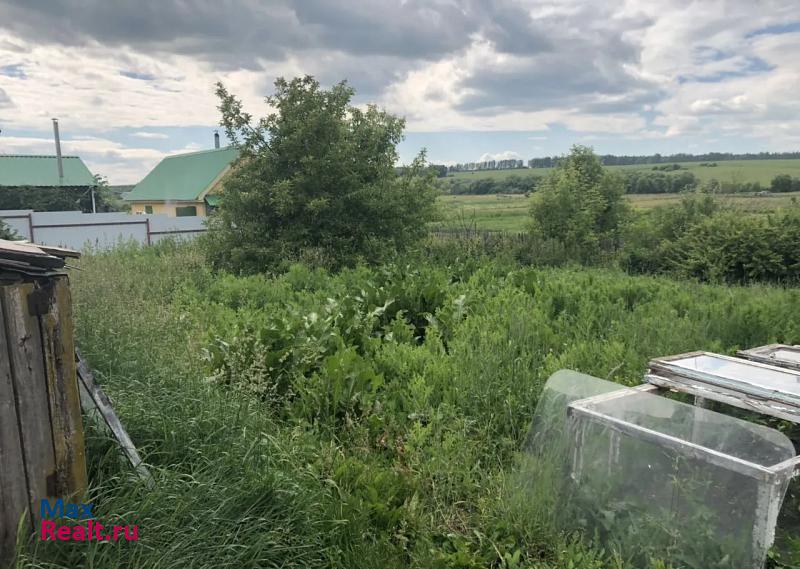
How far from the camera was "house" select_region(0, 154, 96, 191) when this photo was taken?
36719 millimetres

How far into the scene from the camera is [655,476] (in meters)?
3.07

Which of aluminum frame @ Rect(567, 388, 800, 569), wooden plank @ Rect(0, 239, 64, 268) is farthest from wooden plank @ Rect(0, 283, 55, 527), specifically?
aluminum frame @ Rect(567, 388, 800, 569)

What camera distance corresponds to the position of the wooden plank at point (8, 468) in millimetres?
2326

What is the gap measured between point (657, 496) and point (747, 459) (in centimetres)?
50

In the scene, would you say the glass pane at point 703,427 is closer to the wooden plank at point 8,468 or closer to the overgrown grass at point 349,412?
the overgrown grass at point 349,412

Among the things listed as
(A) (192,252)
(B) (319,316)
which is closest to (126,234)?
(A) (192,252)

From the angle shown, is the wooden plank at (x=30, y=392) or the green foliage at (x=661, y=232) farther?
the green foliage at (x=661, y=232)

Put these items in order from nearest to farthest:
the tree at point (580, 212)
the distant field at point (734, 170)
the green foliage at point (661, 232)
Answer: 1. the green foliage at point (661, 232)
2. the tree at point (580, 212)
3. the distant field at point (734, 170)

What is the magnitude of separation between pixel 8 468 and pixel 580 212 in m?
18.4

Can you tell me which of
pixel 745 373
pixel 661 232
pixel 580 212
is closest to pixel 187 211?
pixel 580 212

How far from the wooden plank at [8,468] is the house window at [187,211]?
3541 cm

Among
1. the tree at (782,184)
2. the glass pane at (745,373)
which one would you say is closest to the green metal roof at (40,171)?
the glass pane at (745,373)

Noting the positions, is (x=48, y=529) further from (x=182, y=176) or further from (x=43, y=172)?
(x=43, y=172)

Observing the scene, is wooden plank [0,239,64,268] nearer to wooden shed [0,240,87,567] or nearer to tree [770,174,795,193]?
wooden shed [0,240,87,567]
